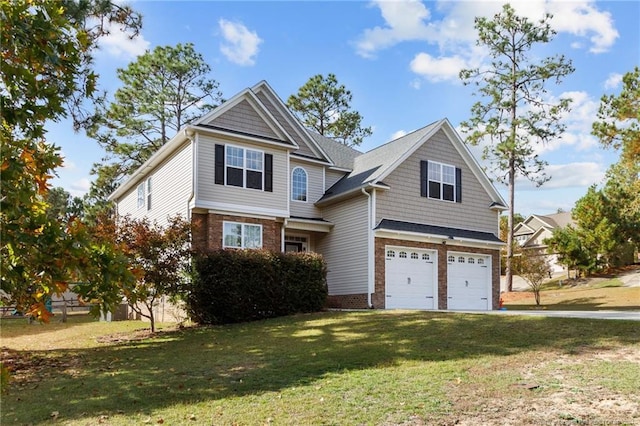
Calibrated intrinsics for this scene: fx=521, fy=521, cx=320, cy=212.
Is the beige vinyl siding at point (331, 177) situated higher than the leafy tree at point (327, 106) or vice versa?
the leafy tree at point (327, 106)

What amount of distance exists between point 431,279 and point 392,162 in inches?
194

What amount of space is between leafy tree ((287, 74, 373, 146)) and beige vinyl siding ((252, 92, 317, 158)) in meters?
19.7

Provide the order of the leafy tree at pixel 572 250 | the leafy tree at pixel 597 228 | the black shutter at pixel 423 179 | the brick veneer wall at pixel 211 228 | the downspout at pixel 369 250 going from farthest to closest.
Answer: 1. the leafy tree at pixel 572 250
2. the leafy tree at pixel 597 228
3. the black shutter at pixel 423 179
4. the downspout at pixel 369 250
5. the brick veneer wall at pixel 211 228

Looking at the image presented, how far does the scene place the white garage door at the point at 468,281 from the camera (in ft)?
70.5

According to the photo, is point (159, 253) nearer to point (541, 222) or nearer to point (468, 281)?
point (468, 281)

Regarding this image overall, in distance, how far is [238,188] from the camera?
→ 18.5 meters

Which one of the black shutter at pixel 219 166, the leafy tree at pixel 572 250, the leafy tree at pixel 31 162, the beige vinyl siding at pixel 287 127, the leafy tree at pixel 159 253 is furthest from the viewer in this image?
the leafy tree at pixel 572 250

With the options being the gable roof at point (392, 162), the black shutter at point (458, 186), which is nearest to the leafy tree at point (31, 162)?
the gable roof at point (392, 162)

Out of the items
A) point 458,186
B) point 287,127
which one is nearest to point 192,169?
point 287,127

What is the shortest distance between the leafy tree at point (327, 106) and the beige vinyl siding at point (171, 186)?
67.0ft

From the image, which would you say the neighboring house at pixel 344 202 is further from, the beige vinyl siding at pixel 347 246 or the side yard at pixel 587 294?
the side yard at pixel 587 294

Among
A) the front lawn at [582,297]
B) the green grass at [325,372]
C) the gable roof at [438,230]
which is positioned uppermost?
the gable roof at [438,230]

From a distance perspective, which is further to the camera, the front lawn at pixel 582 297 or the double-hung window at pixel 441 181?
the front lawn at pixel 582 297

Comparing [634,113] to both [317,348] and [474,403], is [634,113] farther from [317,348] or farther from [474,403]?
[474,403]
